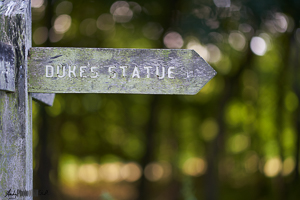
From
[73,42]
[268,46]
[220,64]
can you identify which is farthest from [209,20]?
[73,42]

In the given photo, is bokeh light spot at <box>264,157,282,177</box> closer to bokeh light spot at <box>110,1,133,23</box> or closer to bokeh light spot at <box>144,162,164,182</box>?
bokeh light spot at <box>144,162,164,182</box>

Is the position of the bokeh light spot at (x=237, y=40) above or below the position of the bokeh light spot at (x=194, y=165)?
above

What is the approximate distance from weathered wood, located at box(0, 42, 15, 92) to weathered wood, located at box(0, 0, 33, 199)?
20 mm

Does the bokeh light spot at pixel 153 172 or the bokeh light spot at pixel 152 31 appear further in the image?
the bokeh light spot at pixel 153 172

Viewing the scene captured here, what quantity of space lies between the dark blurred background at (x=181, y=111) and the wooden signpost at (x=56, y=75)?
314cm

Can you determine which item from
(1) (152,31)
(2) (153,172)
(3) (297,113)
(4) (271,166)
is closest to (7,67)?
(1) (152,31)

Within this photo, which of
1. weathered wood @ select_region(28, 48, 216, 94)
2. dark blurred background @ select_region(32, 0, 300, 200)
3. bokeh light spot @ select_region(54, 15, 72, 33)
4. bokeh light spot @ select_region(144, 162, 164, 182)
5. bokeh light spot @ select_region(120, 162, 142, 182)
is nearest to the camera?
weathered wood @ select_region(28, 48, 216, 94)

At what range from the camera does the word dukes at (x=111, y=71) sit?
3.82 ft

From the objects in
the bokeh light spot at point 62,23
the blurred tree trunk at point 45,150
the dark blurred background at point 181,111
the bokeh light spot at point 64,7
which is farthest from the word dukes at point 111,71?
the bokeh light spot at point 64,7

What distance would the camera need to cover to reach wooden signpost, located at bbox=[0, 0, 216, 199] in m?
1.11

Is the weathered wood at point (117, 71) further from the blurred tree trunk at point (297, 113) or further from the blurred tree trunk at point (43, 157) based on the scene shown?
the blurred tree trunk at point (297, 113)

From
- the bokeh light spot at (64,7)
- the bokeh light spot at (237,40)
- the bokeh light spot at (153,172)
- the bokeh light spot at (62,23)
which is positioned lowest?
the bokeh light spot at (153,172)

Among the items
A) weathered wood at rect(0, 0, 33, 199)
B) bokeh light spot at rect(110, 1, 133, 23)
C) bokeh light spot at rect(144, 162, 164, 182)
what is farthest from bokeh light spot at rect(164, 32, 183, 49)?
weathered wood at rect(0, 0, 33, 199)

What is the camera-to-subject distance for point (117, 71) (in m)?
1.17
